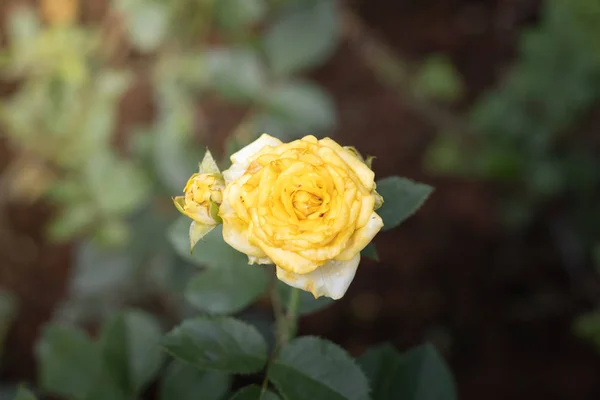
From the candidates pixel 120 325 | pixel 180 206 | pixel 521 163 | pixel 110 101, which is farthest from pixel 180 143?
pixel 521 163

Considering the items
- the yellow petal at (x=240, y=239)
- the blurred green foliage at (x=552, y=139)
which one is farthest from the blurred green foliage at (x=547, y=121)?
the yellow petal at (x=240, y=239)

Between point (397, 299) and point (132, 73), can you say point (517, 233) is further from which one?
point (132, 73)

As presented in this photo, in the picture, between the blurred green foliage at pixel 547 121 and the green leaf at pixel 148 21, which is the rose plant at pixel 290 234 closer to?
the green leaf at pixel 148 21

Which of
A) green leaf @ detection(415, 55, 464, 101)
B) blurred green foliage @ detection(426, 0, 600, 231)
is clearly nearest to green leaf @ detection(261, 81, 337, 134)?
blurred green foliage @ detection(426, 0, 600, 231)

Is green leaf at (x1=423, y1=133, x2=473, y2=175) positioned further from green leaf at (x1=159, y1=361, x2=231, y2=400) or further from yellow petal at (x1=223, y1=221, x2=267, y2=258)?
yellow petal at (x1=223, y1=221, x2=267, y2=258)

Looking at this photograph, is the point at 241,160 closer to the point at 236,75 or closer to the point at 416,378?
the point at 416,378

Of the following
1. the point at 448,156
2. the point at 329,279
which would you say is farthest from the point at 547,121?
the point at 329,279
